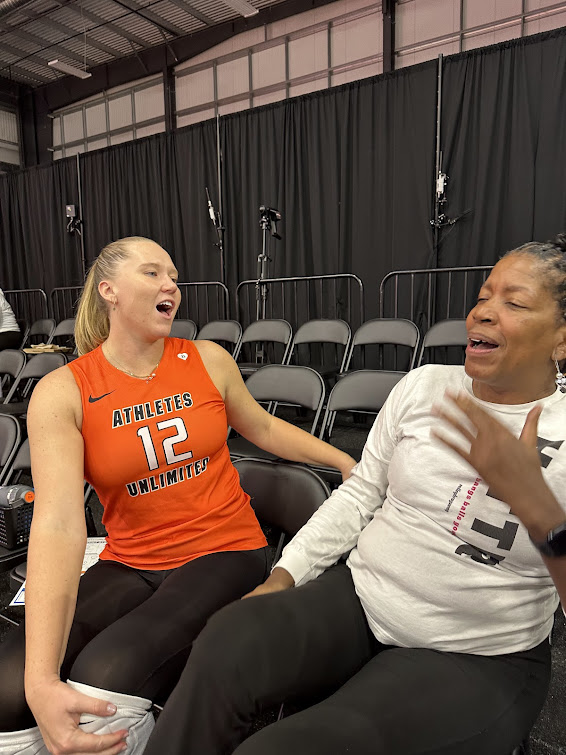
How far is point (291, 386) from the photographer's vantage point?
9.05ft

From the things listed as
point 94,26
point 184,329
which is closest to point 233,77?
point 94,26

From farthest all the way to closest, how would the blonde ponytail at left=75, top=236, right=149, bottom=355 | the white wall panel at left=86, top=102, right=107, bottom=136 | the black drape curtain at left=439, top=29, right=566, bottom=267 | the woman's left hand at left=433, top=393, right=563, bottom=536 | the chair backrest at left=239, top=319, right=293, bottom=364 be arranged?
1. the white wall panel at left=86, top=102, right=107, bottom=136
2. the black drape curtain at left=439, top=29, right=566, bottom=267
3. the chair backrest at left=239, top=319, right=293, bottom=364
4. the blonde ponytail at left=75, top=236, right=149, bottom=355
5. the woman's left hand at left=433, top=393, right=563, bottom=536

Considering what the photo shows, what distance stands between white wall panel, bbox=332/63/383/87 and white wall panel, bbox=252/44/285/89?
2.91ft

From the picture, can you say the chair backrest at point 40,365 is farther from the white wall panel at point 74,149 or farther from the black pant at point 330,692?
the white wall panel at point 74,149

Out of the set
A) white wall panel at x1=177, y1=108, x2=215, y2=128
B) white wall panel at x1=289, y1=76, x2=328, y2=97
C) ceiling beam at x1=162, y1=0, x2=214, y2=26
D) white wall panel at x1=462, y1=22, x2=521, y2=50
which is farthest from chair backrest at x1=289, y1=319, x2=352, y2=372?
ceiling beam at x1=162, y1=0, x2=214, y2=26

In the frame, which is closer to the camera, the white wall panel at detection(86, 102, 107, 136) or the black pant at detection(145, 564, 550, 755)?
→ the black pant at detection(145, 564, 550, 755)

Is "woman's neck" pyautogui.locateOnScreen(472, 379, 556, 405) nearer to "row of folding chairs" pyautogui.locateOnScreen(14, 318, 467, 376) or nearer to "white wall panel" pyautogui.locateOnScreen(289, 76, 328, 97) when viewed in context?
"row of folding chairs" pyautogui.locateOnScreen(14, 318, 467, 376)

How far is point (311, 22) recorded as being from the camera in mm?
6715

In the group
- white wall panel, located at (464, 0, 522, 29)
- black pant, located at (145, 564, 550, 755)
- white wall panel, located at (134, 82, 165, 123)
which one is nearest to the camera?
black pant, located at (145, 564, 550, 755)

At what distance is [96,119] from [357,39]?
17.3ft

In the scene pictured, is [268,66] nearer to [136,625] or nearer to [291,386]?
[291,386]

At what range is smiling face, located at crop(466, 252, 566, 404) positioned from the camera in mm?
1031

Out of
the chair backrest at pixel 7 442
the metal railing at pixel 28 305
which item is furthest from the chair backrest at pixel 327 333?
the metal railing at pixel 28 305

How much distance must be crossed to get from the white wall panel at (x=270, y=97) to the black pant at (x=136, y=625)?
7.31m
